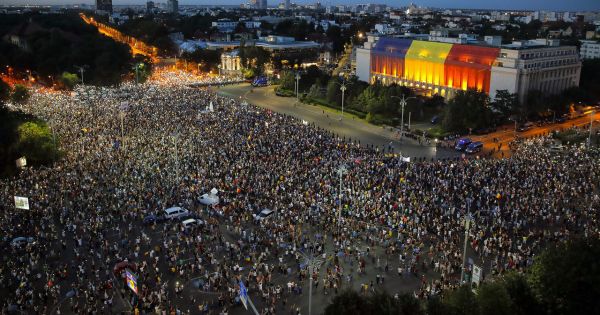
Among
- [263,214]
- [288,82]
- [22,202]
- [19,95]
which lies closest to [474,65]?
[288,82]

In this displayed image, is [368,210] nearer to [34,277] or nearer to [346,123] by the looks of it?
[34,277]

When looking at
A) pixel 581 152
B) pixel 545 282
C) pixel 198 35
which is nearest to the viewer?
pixel 545 282

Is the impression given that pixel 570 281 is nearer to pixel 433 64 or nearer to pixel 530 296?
pixel 530 296

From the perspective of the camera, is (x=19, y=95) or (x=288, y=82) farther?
(x=288, y=82)

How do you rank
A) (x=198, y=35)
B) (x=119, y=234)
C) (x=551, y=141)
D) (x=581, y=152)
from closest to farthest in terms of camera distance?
1. (x=119, y=234)
2. (x=581, y=152)
3. (x=551, y=141)
4. (x=198, y=35)

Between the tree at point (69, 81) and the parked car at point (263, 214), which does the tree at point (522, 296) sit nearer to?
the parked car at point (263, 214)

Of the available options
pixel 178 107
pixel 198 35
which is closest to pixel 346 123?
pixel 178 107

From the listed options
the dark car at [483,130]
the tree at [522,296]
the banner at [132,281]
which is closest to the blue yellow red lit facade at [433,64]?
the dark car at [483,130]
